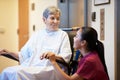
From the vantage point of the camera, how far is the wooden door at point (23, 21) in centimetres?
469

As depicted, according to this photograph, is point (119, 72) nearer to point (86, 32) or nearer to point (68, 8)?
point (86, 32)

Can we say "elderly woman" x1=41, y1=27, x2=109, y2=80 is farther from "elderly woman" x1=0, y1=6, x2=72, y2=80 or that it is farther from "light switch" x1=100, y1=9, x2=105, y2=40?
"light switch" x1=100, y1=9, x2=105, y2=40

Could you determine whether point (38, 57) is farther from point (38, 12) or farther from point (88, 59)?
point (38, 12)

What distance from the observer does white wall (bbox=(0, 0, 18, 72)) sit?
4.83 metres

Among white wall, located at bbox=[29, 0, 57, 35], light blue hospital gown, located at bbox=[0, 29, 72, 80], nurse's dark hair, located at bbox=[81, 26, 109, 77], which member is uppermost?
white wall, located at bbox=[29, 0, 57, 35]

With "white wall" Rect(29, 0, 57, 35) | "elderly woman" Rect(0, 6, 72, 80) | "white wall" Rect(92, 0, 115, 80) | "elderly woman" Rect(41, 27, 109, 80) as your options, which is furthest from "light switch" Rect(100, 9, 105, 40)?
"white wall" Rect(29, 0, 57, 35)

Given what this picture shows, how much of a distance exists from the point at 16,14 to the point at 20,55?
2669 millimetres

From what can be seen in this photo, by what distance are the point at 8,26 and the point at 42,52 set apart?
2794mm

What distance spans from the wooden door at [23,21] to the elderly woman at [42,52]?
2289 mm

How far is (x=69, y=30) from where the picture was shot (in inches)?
98.8

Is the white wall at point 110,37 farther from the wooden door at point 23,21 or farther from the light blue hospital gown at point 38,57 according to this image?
the wooden door at point 23,21

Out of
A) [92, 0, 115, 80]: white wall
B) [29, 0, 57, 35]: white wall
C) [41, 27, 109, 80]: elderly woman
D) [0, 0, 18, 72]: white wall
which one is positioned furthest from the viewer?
[0, 0, 18, 72]: white wall

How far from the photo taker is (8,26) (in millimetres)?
4922

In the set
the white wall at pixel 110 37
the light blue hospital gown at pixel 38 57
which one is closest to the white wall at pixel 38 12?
the white wall at pixel 110 37
